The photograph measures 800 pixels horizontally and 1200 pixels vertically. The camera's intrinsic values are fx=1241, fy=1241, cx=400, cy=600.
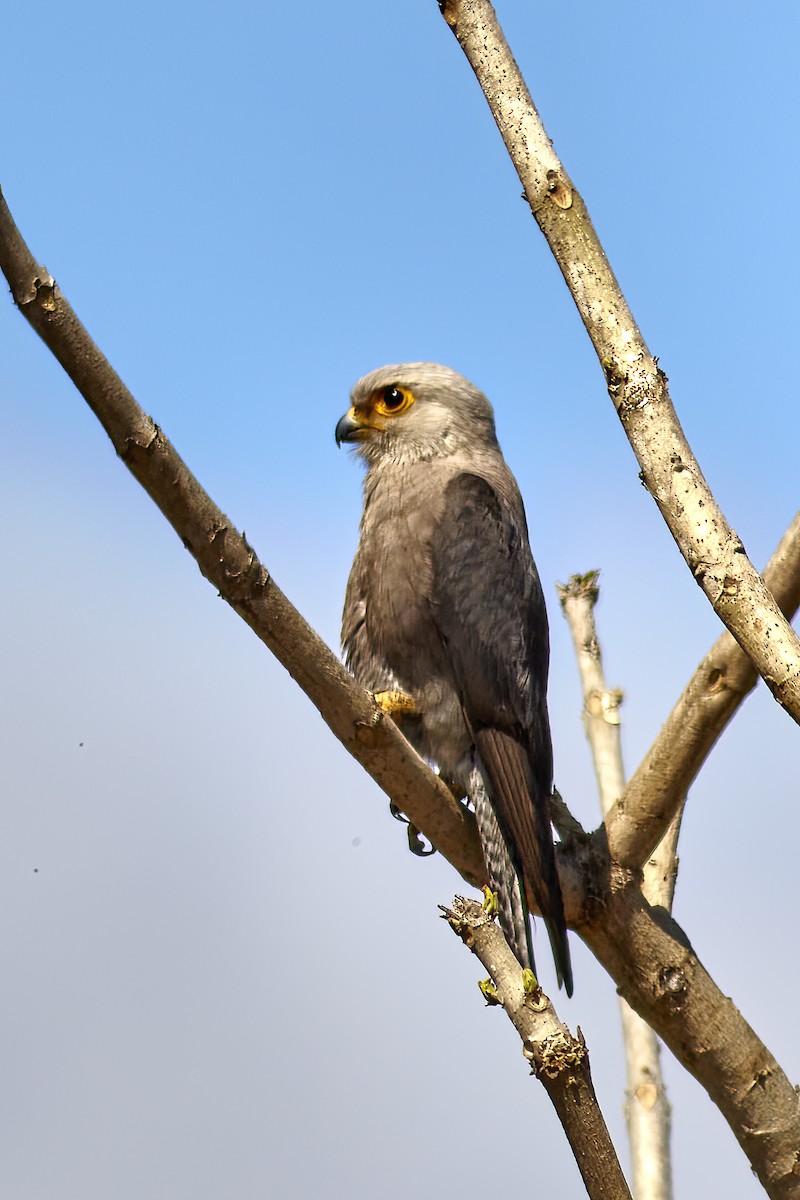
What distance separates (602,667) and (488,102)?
2839 millimetres

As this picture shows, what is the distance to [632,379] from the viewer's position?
9.93 ft

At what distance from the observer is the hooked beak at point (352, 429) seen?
18.5 feet

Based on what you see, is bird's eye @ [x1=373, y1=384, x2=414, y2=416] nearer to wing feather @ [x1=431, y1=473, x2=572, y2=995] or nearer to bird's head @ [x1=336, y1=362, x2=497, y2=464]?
bird's head @ [x1=336, y1=362, x2=497, y2=464]

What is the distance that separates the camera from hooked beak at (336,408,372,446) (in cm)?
565

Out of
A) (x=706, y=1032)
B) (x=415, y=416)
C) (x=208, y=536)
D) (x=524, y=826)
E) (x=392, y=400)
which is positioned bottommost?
(x=706, y=1032)

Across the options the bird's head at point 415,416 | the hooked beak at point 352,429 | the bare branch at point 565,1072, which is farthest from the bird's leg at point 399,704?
the bare branch at point 565,1072

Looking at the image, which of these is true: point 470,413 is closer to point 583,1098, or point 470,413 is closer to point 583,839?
point 583,839

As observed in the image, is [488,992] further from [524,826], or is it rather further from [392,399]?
[392,399]

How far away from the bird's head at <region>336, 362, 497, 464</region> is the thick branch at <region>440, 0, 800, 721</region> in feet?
7.23

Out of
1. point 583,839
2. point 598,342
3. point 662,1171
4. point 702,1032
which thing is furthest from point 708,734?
point 662,1171

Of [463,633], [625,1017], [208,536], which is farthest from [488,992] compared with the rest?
[625,1017]

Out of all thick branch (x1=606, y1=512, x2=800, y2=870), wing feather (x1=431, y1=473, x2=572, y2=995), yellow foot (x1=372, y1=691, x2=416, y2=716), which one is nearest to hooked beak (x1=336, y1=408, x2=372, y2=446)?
wing feather (x1=431, y1=473, x2=572, y2=995)

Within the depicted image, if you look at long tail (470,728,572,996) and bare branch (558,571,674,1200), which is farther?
bare branch (558,571,674,1200)

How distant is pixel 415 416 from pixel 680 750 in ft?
7.18
